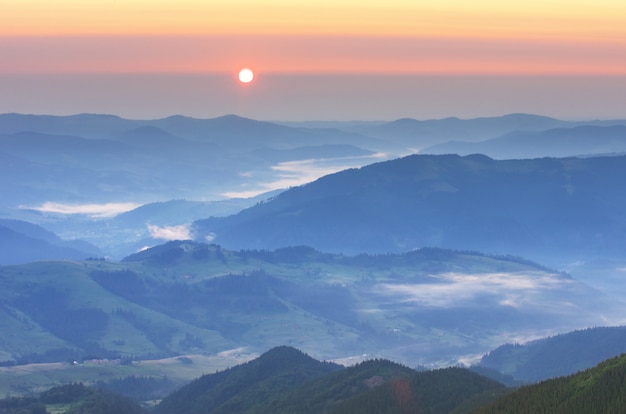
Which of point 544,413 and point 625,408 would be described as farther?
point 544,413

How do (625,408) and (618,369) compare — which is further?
(618,369)
